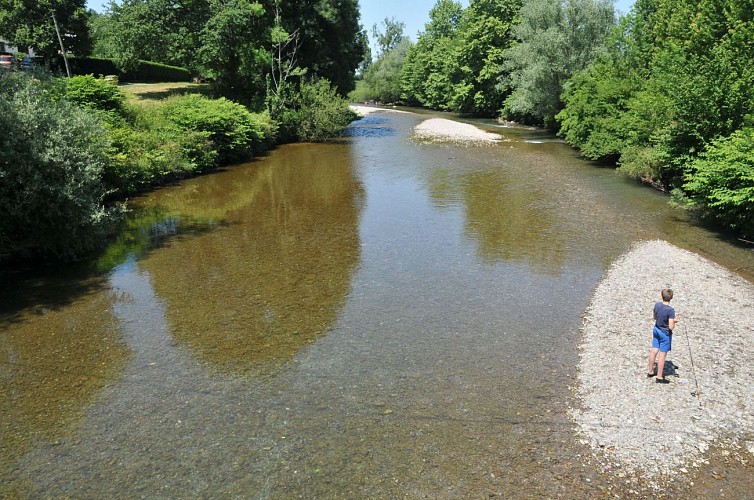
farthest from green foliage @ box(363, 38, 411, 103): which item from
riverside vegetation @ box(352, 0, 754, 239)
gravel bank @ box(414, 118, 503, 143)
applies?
gravel bank @ box(414, 118, 503, 143)

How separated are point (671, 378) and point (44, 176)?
15.4 m

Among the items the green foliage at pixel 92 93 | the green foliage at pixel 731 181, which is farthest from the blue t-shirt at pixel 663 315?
→ the green foliage at pixel 92 93

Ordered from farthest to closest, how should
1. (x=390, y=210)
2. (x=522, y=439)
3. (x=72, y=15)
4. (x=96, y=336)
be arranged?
(x=72, y=15)
(x=390, y=210)
(x=96, y=336)
(x=522, y=439)

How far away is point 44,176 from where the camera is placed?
1388 centimetres

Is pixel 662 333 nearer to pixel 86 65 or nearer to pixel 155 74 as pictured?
pixel 86 65

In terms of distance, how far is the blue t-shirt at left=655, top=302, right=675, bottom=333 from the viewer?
8.83 metres

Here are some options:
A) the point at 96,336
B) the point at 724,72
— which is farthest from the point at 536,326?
the point at 724,72

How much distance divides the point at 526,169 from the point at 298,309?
21.9m

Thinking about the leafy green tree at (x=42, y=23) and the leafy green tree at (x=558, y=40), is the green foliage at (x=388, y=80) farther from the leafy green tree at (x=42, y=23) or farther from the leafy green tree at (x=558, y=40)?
the leafy green tree at (x=42, y=23)

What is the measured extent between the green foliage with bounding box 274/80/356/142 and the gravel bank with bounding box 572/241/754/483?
32.0m

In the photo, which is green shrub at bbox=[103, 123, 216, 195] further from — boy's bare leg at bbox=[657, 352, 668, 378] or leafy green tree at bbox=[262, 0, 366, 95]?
boy's bare leg at bbox=[657, 352, 668, 378]

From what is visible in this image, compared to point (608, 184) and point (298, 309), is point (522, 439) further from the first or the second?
point (608, 184)

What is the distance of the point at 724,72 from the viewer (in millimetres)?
19750

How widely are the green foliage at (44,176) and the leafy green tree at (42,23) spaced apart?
3497 centimetres
